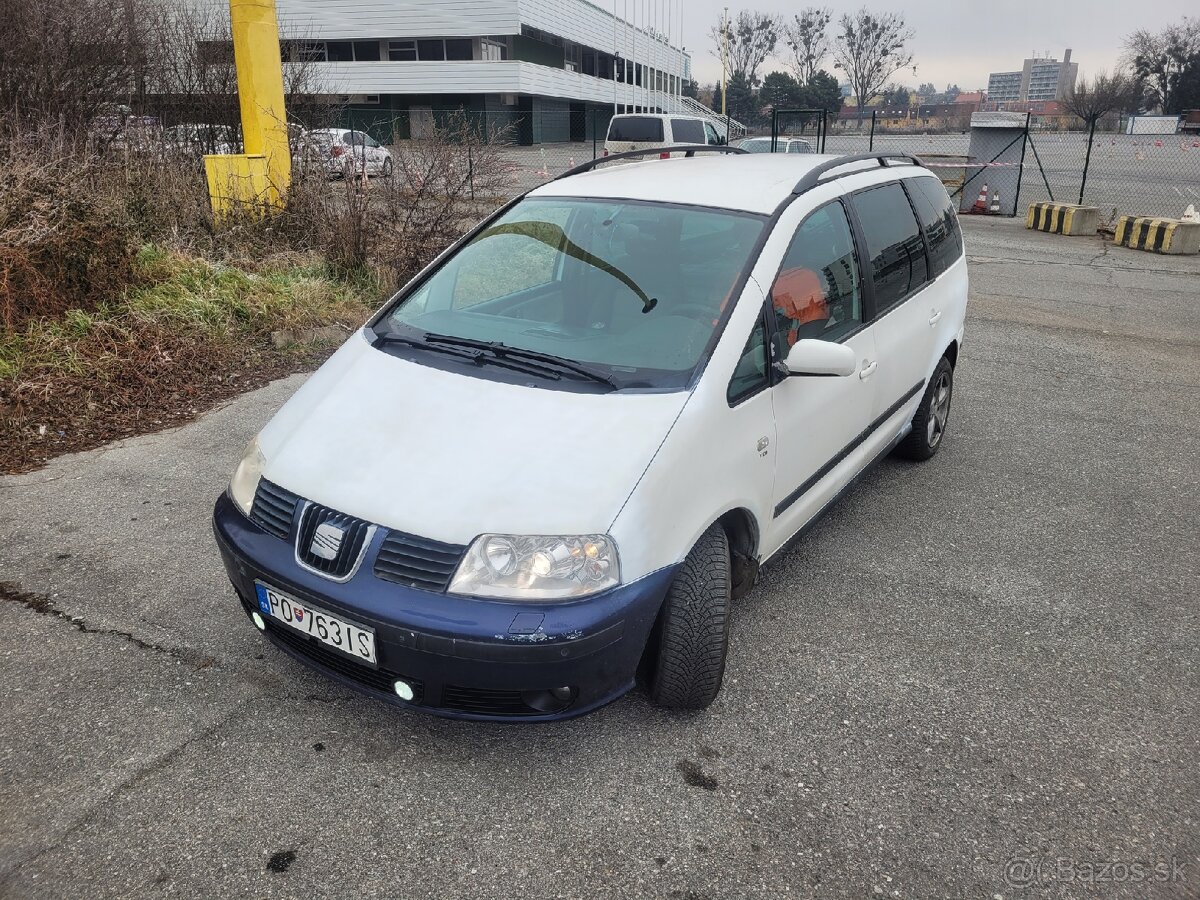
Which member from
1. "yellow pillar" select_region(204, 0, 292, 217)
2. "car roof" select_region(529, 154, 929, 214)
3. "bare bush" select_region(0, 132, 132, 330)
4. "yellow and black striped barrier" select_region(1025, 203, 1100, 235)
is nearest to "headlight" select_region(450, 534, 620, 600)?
"car roof" select_region(529, 154, 929, 214)

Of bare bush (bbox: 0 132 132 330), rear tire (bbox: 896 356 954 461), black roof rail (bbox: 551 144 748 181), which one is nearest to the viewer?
black roof rail (bbox: 551 144 748 181)

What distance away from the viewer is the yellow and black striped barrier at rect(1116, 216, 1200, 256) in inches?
517

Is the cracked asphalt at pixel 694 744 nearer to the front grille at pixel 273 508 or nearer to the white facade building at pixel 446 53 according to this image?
the front grille at pixel 273 508

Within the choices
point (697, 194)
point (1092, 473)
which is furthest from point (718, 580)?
point (1092, 473)

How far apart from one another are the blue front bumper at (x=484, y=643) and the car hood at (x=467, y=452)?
0.18 m

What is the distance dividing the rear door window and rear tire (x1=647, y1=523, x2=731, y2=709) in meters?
2.66

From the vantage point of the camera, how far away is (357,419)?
287cm

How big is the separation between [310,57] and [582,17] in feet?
132

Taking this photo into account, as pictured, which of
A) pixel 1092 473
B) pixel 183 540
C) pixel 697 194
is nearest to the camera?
pixel 697 194

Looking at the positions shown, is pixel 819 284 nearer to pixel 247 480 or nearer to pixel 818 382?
pixel 818 382

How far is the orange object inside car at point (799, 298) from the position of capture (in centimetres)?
319

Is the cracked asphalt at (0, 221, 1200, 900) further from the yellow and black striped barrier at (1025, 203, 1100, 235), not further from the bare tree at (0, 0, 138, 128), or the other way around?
the yellow and black striped barrier at (1025, 203, 1100, 235)

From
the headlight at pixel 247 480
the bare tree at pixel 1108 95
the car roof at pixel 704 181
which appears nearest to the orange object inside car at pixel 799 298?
the car roof at pixel 704 181

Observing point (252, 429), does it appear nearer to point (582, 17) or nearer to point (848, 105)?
point (582, 17)
